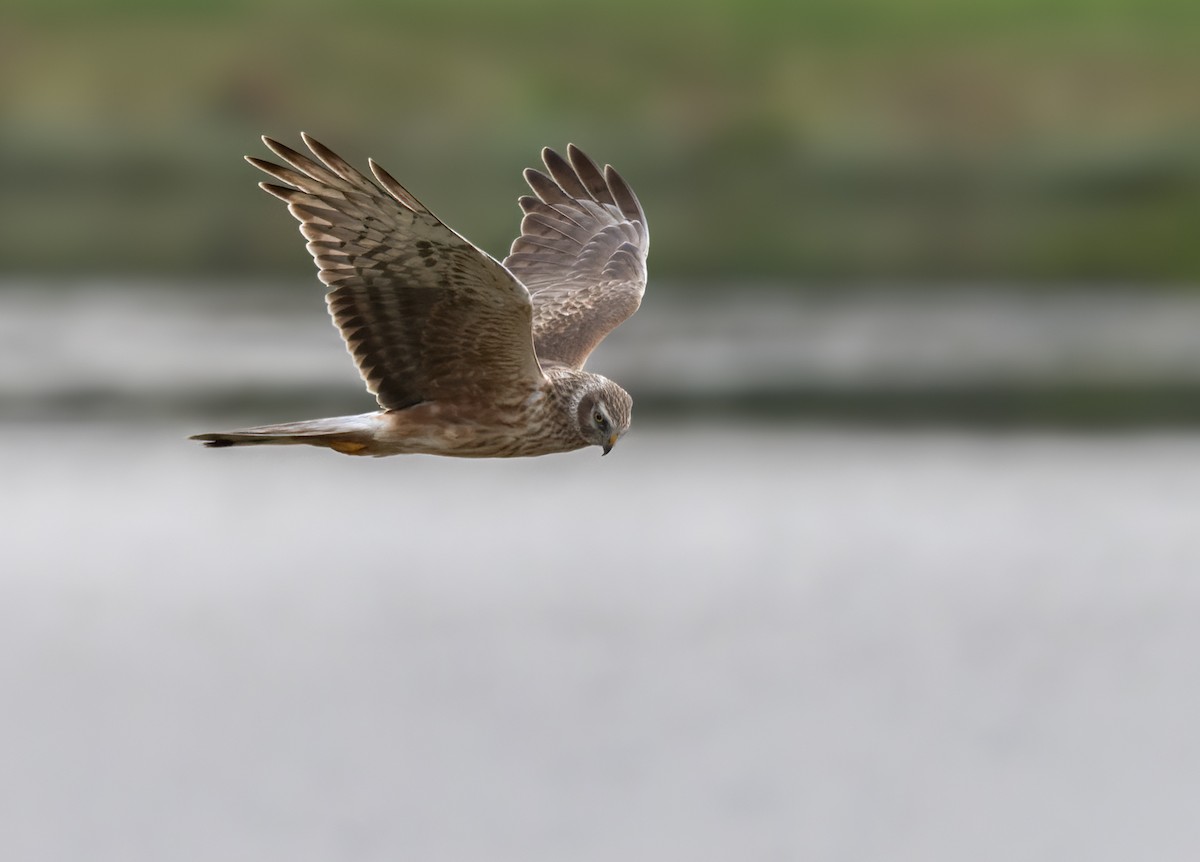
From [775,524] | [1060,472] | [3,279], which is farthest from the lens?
[3,279]

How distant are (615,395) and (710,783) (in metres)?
10.8

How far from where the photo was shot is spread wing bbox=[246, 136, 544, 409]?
338 inches

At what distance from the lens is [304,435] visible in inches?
344

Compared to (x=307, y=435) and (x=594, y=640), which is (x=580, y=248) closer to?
(x=307, y=435)

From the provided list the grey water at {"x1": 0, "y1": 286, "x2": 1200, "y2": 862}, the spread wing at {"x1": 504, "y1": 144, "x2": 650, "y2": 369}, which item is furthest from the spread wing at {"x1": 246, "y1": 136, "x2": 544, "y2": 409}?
the grey water at {"x1": 0, "y1": 286, "x2": 1200, "y2": 862}

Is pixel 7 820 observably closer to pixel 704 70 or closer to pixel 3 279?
pixel 3 279

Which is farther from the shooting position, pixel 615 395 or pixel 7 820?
pixel 7 820

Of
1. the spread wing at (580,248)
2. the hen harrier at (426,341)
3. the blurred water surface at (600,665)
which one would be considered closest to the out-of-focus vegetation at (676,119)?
the blurred water surface at (600,665)

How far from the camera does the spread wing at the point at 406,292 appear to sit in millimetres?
8594

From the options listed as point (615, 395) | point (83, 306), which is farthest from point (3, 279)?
point (615, 395)

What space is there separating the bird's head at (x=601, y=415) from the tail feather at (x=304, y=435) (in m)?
0.97

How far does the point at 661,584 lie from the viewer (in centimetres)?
2330

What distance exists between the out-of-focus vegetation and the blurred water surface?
56.1 ft

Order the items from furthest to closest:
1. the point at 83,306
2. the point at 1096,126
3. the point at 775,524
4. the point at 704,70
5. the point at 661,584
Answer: the point at 704,70
the point at 1096,126
the point at 83,306
the point at 775,524
the point at 661,584
